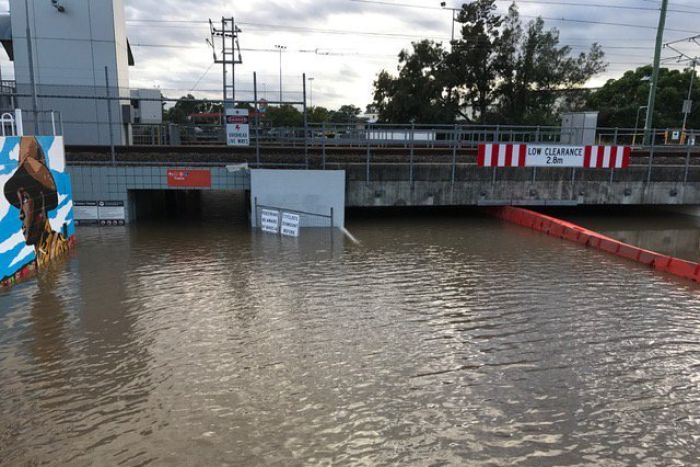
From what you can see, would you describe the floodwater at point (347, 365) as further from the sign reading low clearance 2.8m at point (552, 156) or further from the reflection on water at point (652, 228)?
the sign reading low clearance 2.8m at point (552, 156)

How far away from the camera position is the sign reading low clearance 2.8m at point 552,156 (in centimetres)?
1761

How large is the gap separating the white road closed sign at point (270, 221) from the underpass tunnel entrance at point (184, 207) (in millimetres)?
1983

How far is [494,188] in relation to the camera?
18.5 metres

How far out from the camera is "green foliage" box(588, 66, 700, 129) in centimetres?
5428

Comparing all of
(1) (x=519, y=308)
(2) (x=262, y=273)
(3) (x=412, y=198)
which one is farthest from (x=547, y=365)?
(3) (x=412, y=198)

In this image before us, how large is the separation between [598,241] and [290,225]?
8727 millimetres

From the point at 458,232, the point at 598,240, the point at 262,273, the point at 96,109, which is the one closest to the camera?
the point at 262,273

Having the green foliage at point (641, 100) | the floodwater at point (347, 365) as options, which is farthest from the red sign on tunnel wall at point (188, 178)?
the green foliage at point (641, 100)

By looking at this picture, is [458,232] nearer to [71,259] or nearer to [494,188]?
[494,188]

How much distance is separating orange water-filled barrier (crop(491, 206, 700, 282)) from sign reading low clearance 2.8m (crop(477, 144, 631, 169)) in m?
1.88

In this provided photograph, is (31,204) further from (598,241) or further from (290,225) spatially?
(598,241)

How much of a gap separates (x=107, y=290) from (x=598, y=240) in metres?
12.2

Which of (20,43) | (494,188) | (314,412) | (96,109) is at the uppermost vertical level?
(20,43)

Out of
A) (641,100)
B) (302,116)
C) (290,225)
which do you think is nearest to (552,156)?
(290,225)
